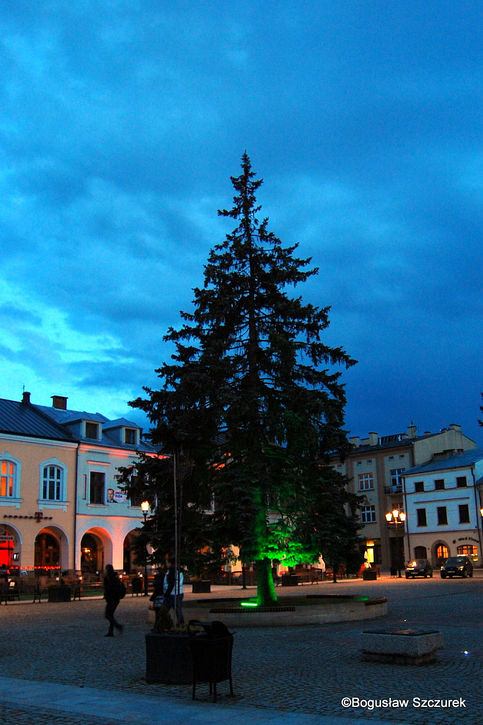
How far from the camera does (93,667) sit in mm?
12250

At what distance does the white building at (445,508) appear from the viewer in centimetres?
6059

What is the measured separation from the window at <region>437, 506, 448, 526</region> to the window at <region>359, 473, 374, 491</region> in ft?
27.5

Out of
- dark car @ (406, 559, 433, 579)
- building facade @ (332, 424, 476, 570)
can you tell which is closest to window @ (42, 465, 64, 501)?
dark car @ (406, 559, 433, 579)

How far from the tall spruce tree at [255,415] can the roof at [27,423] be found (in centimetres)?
2258

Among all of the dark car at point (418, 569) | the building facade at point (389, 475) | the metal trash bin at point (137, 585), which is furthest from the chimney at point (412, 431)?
the metal trash bin at point (137, 585)

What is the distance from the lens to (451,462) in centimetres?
6431

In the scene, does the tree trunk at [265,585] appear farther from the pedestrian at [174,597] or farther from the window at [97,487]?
the window at [97,487]

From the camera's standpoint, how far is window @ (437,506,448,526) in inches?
2477

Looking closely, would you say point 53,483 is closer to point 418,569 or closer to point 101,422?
point 101,422

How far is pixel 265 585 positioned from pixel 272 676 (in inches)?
412

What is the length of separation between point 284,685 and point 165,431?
41.6ft

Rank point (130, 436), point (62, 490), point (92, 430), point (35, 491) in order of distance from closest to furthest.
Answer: point (35, 491), point (62, 490), point (92, 430), point (130, 436)

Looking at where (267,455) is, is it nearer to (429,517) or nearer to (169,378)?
(169,378)

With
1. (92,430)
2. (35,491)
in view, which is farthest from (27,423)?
(92,430)
